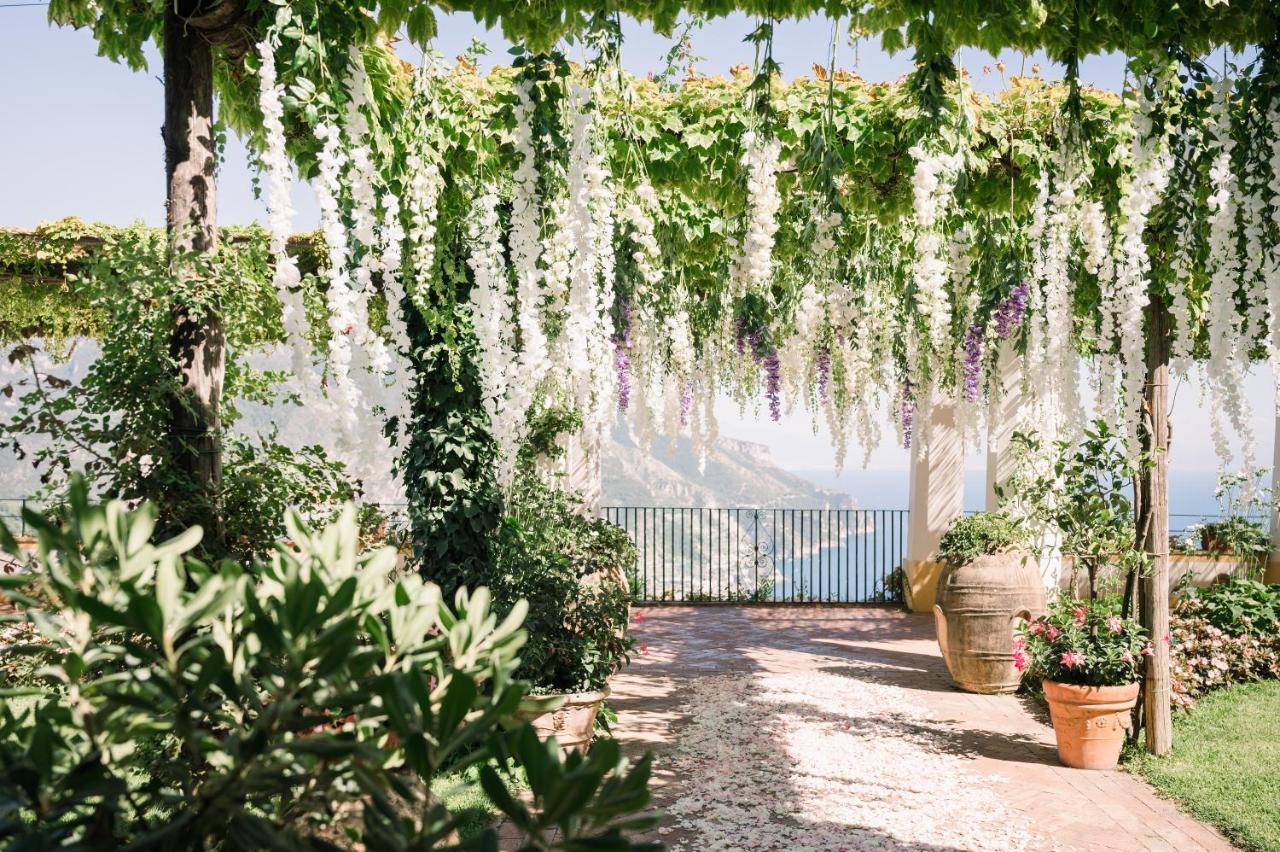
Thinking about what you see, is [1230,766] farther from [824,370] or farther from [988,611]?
[824,370]

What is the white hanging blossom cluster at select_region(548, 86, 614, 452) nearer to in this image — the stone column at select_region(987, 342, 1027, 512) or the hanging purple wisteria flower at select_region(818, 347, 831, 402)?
the hanging purple wisteria flower at select_region(818, 347, 831, 402)

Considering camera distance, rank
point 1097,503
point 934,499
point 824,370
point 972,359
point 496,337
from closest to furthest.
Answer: point 496,337
point 1097,503
point 972,359
point 824,370
point 934,499

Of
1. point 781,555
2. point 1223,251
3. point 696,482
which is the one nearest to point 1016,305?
point 1223,251

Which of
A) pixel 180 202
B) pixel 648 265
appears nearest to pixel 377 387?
pixel 180 202

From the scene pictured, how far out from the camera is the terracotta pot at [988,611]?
258 inches

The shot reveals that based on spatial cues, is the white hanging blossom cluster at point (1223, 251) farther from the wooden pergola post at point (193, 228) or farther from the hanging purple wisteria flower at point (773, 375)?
the wooden pergola post at point (193, 228)

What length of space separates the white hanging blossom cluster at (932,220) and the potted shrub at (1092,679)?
2.04 m

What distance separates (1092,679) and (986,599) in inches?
59.1

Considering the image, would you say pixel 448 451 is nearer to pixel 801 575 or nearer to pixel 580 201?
pixel 580 201

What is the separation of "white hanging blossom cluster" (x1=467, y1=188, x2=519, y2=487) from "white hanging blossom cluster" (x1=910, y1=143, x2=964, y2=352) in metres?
1.71

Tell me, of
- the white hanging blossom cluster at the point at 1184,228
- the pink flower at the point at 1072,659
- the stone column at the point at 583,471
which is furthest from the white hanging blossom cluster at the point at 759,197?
the stone column at the point at 583,471

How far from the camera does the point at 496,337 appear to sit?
3.82m

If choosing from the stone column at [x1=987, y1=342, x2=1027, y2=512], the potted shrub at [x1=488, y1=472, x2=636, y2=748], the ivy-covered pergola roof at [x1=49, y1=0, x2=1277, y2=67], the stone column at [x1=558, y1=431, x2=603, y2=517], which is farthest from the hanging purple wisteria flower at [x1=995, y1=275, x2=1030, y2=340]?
the stone column at [x1=558, y1=431, x2=603, y2=517]

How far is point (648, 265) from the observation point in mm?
4758
